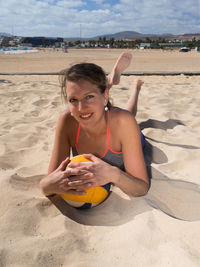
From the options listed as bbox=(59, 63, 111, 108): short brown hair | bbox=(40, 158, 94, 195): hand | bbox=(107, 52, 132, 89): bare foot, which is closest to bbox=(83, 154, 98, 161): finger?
bbox=(40, 158, 94, 195): hand

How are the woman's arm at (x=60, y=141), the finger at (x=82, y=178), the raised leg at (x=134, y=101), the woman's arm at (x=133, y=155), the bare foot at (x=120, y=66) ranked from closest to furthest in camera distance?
the finger at (x=82, y=178)
the woman's arm at (x=133, y=155)
the woman's arm at (x=60, y=141)
the raised leg at (x=134, y=101)
the bare foot at (x=120, y=66)

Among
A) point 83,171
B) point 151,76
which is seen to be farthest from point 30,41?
point 83,171

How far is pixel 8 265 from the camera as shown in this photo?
1357 mm

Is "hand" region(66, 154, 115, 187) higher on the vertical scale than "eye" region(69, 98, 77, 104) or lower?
lower

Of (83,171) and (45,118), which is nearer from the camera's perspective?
(83,171)

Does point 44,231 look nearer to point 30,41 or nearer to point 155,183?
point 155,183

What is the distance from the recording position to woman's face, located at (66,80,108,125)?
6.07 ft

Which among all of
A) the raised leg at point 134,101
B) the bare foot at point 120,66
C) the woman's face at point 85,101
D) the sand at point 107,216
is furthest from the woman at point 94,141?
the bare foot at point 120,66

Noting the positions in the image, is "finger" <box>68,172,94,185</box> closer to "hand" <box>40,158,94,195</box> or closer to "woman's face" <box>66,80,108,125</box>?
"hand" <box>40,158,94,195</box>

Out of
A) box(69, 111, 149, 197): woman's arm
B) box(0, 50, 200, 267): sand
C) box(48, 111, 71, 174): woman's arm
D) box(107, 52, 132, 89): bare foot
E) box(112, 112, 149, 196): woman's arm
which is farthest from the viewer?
box(107, 52, 132, 89): bare foot

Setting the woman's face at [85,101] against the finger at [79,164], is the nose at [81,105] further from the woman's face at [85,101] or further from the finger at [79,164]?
the finger at [79,164]

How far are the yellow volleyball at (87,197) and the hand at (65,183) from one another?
84 mm

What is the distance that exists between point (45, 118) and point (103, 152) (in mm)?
2330

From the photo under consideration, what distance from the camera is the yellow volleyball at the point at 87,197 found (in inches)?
76.8
